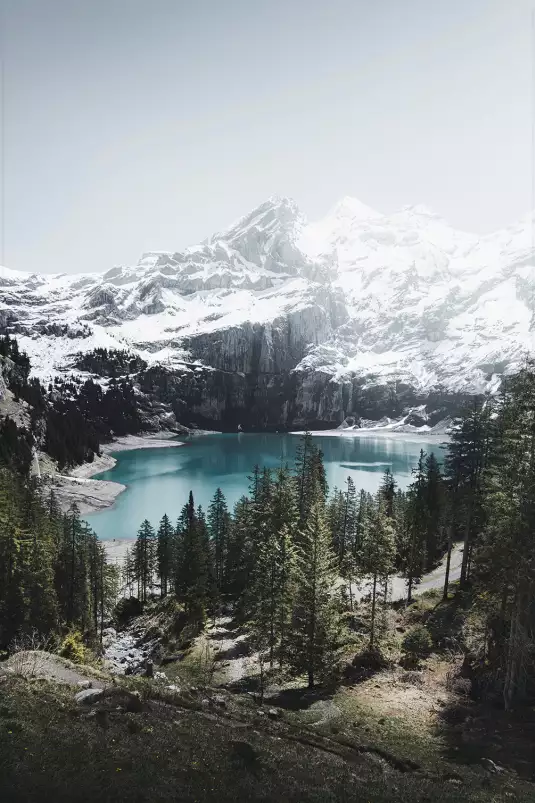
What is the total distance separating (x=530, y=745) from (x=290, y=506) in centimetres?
2877

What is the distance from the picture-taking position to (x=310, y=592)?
1143 inches

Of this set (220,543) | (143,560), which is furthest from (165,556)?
(220,543)

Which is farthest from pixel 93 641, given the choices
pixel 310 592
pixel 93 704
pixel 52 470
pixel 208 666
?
pixel 52 470

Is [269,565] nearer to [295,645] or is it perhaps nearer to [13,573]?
[295,645]

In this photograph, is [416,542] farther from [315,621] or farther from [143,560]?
[143,560]

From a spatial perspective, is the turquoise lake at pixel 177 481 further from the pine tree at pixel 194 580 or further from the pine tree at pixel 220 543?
the pine tree at pixel 194 580

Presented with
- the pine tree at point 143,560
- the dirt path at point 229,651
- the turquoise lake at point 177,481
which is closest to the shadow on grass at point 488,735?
the dirt path at point 229,651

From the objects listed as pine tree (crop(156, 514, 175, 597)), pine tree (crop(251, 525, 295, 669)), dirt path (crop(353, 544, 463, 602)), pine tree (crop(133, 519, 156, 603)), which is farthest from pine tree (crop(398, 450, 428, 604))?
pine tree (crop(133, 519, 156, 603))

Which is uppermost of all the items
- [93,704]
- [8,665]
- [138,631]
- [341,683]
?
[93,704]

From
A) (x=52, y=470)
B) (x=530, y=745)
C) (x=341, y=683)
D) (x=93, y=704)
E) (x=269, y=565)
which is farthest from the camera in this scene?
(x=52, y=470)

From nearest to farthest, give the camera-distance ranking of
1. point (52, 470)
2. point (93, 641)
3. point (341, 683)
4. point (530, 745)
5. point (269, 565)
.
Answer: point (530, 745) < point (341, 683) < point (269, 565) < point (93, 641) < point (52, 470)

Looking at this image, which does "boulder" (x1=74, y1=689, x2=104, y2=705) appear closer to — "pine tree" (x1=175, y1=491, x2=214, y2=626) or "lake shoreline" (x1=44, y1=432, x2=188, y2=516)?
"pine tree" (x1=175, y1=491, x2=214, y2=626)

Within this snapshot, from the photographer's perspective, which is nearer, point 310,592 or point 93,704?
point 93,704

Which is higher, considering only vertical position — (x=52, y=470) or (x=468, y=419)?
(x=468, y=419)
